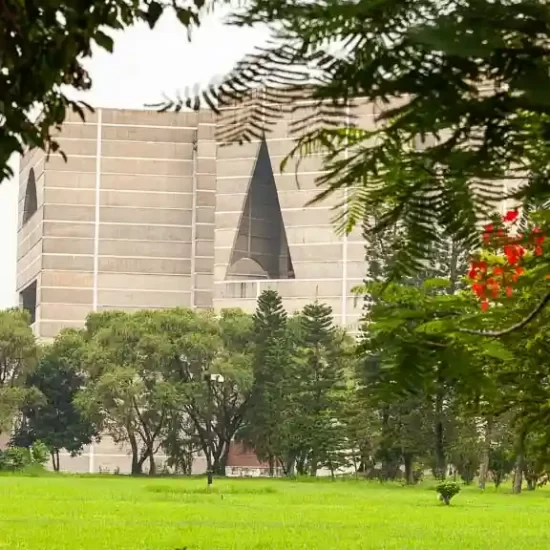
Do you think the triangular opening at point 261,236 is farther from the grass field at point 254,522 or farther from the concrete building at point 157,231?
the grass field at point 254,522

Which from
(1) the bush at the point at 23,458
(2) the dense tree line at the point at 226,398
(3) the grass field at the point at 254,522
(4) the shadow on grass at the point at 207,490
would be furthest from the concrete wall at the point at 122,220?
(3) the grass field at the point at 254,522

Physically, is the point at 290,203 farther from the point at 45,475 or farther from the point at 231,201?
the point at 45,475

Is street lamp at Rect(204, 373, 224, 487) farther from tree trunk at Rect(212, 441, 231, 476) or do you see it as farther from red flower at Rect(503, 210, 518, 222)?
red flower at Rect(503, 210, 518, 222)

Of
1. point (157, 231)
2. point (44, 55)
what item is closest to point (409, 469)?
point (157, 231)

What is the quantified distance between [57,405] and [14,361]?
2.28 meters

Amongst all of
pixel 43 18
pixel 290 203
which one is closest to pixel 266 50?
pixel 43 18

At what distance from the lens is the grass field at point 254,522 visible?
36.0 feet

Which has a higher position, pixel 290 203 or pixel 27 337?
pixel 290 203

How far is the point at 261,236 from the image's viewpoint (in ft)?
170

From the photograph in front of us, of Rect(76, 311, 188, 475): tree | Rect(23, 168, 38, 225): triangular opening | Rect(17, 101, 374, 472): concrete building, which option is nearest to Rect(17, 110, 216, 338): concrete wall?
Rect(17, 101, 374, 472): concrete building

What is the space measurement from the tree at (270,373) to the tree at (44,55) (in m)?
29.9

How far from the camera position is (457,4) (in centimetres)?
65

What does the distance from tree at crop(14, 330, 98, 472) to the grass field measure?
15253 mm

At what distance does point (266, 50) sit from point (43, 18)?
1329 mm
